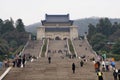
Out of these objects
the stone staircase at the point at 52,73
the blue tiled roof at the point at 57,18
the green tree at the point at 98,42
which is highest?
the blue tiled roof at the point at 57,18

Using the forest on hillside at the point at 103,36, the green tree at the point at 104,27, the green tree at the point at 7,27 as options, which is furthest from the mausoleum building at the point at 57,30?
the forest on hillside at the point at 103,36

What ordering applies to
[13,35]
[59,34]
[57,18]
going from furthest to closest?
[57,18], [59,34], [13,35]

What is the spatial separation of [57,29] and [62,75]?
59.3 meters

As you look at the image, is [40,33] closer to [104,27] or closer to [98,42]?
[104,27]

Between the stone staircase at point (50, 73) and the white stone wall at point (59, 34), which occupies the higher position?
→ the white stone wall at point (59, 34)

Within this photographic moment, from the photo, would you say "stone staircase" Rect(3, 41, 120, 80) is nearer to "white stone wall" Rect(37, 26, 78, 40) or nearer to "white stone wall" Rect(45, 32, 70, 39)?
"white stone wall" Rect(37, 26, 78, 40)

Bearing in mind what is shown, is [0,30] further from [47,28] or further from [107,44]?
[107,44]

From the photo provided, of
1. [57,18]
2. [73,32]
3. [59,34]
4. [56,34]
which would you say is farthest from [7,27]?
[57,18]

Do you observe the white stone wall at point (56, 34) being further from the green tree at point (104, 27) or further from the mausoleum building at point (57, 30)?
the green tree at point (104, 27)

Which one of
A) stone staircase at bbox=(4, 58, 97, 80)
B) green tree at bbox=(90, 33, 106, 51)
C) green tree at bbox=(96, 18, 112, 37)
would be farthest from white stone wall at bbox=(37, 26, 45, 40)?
stone staircase at bbox=(4, 58, 97, 80)

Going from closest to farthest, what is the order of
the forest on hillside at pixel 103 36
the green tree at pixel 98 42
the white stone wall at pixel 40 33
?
the green tree at pixel 98 42 < the forest on hillside at pixel 103 36 < the white stone wall at pixel 40 33

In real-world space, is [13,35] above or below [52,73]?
above

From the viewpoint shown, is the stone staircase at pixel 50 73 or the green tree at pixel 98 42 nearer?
the stone staircase at pixel 50 73

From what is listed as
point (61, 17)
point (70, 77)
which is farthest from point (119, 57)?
point (61, 17)
